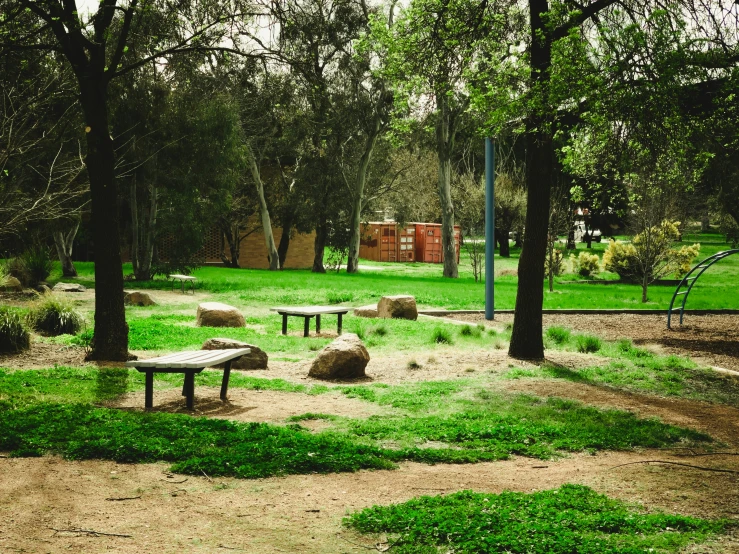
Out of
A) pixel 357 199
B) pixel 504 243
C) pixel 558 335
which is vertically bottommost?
pixel 558 335

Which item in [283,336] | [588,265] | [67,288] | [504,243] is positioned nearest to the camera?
[283,336]

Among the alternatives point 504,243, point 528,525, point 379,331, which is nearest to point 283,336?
point 379,331

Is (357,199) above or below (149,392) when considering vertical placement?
above

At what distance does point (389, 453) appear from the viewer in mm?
6574

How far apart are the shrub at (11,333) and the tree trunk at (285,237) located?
28653 mm

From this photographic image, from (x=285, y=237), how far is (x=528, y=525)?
38255mm

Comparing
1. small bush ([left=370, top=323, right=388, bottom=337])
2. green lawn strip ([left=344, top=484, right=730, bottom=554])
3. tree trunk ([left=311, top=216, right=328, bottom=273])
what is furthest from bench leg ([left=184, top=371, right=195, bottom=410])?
tree trunk ([left=311, top=216, right=328, bottom=273])

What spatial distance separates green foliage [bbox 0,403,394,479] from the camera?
6.08m

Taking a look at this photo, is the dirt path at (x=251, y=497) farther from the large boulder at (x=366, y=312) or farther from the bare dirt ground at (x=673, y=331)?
the large boulder at (x=366, y=312)

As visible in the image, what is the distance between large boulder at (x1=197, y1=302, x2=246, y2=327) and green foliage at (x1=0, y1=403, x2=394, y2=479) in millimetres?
8039

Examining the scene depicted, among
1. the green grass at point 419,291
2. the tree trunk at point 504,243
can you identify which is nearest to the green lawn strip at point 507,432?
the green grass at point 419,291

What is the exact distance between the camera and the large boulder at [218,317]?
50.7ft

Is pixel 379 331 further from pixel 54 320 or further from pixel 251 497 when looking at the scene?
pixel 251 497

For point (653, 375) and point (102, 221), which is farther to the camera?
point (653, 375)
